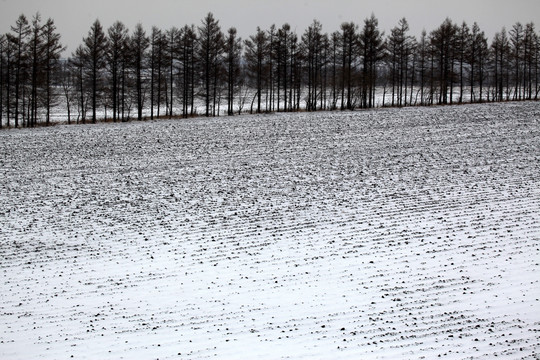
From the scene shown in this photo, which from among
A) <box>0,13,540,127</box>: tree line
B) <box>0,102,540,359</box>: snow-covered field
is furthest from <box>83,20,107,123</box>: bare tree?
<box>0,102,540,359</box>: snow-covered field

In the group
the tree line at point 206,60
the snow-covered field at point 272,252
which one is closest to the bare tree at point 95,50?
the tree line at point 206,60

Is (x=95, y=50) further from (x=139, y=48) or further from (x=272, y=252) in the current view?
(x=272, y=252)

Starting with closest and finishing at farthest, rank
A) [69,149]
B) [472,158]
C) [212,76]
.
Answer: [472,158] < [69,149] < [212,76]

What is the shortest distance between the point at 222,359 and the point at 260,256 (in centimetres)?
645

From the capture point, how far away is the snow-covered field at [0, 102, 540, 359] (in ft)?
40.7

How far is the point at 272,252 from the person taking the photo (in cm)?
1803

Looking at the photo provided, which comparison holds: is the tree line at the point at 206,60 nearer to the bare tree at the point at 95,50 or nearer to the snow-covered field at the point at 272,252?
the bare tree at the point at 95,50

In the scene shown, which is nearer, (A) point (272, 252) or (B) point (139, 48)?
(A) point (272, 252)

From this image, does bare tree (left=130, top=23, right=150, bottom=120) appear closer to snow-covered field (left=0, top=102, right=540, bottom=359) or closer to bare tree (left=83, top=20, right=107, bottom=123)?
bare tree (left=83, top=20, right=107, bottom=123)

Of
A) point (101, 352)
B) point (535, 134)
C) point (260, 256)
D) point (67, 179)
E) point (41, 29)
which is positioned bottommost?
point (101, 352)

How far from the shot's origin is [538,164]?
2909cm

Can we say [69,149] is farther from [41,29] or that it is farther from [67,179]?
[41,29]

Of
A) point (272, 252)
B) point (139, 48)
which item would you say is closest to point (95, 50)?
point (139, 48)

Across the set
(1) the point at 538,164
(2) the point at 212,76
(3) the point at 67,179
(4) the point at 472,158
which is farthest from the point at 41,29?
(1) the point at 538,164
